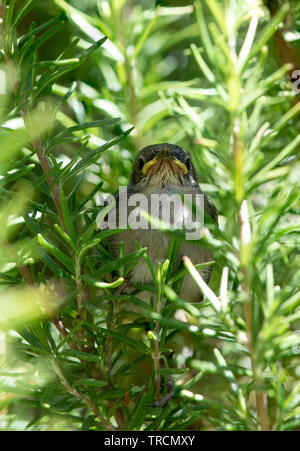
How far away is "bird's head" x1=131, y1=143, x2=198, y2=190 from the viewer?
2145 millimetres

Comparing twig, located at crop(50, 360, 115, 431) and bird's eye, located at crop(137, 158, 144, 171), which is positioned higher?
bird's eye, located at crop(137, 158, 144, 171)

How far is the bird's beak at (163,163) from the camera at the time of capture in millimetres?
2166

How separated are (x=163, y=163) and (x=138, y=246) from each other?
47.5 inches

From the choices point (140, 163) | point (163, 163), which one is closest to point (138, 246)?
point (140, 163)

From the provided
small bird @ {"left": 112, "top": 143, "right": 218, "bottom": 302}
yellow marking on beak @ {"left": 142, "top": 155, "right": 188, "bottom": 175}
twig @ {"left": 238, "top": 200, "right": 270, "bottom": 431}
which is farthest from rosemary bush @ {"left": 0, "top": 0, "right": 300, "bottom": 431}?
yellow marking on beak @ {"left": 142, "top": 155, "right": 188, "bottom": 175}

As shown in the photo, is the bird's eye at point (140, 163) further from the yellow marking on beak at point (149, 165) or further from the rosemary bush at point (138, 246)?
the rosemary bush at point (138, 246)

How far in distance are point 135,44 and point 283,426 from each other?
1160 mm

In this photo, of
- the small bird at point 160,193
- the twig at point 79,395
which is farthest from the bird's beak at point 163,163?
the twig at point 79,395

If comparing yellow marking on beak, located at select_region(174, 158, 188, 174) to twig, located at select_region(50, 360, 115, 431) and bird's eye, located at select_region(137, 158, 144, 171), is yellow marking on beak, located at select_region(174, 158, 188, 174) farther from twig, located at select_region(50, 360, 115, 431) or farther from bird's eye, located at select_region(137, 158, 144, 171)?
twig, located at select_region(50, 360, 115, 431)

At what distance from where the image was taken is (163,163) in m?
2.23

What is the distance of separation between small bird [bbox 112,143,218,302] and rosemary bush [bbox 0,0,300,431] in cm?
19

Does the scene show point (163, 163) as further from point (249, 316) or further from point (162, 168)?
point (249, 316)

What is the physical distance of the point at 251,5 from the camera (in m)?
1.16

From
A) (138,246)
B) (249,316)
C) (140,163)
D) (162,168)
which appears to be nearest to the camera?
(249,316)
